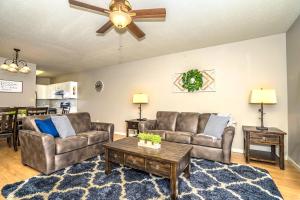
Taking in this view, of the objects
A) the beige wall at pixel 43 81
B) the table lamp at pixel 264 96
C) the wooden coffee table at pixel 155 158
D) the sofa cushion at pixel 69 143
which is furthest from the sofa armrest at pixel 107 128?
the beige wall at pixel 43 81

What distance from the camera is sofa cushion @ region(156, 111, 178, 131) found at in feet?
12.7

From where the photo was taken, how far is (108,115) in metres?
5.92

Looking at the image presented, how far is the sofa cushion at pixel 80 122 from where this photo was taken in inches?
135

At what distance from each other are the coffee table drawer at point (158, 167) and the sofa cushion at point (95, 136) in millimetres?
1493

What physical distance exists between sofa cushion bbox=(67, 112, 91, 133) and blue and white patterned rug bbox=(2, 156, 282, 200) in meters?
1.03

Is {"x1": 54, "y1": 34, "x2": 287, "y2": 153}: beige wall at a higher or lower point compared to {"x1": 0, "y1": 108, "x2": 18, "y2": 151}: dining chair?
higher

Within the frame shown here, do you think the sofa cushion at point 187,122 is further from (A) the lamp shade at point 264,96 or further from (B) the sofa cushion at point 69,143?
(B) the sofa cushion at point 69,143

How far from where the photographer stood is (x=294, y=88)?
2.83m

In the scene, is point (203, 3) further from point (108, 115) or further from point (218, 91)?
point (108, 115)

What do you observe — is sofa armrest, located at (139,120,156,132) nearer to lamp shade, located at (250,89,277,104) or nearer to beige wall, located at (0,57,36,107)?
lamp shade, located at (250,89,277,104)

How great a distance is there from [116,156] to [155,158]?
0.68 m

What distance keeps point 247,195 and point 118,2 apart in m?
2.66

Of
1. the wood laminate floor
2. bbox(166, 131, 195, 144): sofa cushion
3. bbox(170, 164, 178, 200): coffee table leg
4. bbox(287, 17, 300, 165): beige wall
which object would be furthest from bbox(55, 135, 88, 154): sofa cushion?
bbox(287, 17, 300, 165): beige wall

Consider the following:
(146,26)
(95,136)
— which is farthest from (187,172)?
(146,26)
